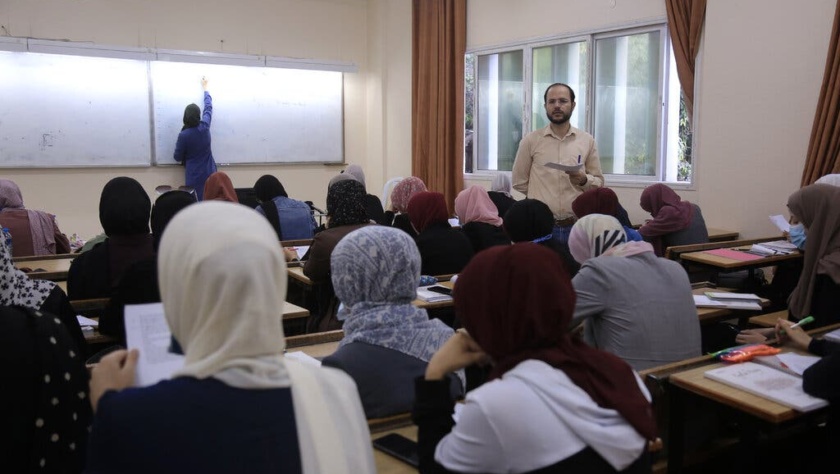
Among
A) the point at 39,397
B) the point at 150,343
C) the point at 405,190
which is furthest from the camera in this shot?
the point at 405,190

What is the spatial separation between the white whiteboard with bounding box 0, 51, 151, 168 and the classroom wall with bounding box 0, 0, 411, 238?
12cm

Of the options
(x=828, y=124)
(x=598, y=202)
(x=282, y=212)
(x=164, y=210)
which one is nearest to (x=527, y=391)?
(x=164, y=210)

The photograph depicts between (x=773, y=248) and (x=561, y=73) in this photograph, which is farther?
(x=561, y=73)

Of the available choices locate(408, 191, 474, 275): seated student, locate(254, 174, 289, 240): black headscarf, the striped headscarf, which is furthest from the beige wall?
the striped headscarf

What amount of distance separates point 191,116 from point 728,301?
6433 mm

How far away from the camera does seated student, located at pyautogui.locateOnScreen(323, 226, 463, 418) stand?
190 centimetres

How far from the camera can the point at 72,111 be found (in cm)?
771

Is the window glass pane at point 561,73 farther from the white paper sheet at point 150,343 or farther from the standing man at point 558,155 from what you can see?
the white paper sheet at point 150,343

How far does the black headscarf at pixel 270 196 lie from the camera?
17.8ft

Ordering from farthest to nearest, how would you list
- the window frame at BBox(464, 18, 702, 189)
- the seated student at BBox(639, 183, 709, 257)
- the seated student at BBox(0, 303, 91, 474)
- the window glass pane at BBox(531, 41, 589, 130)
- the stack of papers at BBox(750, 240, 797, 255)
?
the window glass pane at BBox(531, 41, 589, 130) → the window frame at BBox(464, 18, 702, 189) → the seated student at BBox(639, 183, 709, 257) → the stack of papers at BBox(750, 240, 797, 255) → the seated student at BBox(0, 303, 91, 474)

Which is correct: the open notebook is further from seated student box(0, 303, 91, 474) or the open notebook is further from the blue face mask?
the blue face mask

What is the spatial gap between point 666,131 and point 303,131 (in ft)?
15.3

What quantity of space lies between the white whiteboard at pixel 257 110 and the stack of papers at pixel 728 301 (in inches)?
258

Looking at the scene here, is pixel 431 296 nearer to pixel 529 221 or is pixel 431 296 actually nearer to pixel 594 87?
pixel 529 221
